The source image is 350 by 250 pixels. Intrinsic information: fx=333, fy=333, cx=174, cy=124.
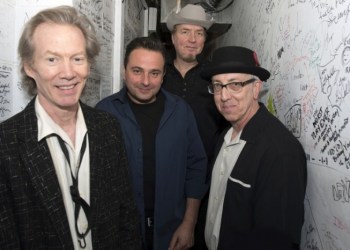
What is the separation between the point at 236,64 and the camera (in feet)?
5.41

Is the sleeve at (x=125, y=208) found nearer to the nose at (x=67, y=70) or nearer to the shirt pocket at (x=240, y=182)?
the nose at (x=67, y=70)

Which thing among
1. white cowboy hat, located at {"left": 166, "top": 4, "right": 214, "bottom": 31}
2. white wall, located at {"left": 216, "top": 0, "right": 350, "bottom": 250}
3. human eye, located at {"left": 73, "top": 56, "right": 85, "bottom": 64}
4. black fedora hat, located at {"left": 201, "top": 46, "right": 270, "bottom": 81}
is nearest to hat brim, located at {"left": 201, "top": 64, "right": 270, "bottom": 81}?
black fedora hat, located at {"left": 201, "top": 46, "right": 270, "bottom": 81}

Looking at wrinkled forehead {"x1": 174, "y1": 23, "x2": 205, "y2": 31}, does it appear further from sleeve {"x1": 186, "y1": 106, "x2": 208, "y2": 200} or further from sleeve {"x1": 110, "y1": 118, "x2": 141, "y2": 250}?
sleeve {"x1": 110, "y1": 118, "x2": 141, "y2": 250}

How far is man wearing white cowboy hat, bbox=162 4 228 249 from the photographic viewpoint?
252 centimetres

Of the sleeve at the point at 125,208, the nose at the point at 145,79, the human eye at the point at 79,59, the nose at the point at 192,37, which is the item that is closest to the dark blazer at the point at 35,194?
the sleeve at the point at 125,208

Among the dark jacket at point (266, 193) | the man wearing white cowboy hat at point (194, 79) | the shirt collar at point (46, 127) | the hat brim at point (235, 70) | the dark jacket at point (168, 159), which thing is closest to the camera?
the shirt collar at point (46, 127)

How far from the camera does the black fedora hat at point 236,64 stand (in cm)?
164

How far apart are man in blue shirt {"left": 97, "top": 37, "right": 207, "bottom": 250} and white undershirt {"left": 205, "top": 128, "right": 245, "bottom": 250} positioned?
26 cm

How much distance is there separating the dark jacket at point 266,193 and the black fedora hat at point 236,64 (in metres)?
0.24

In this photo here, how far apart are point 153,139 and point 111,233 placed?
0.67m

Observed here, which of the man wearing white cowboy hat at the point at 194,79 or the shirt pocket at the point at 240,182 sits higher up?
the man wearing white cowboy hat at the point at 194,79

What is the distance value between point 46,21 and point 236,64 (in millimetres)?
888

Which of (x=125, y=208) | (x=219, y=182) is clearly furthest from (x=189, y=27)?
(x=125, y=208)

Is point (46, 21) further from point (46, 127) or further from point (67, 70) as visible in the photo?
point (46, 127)
